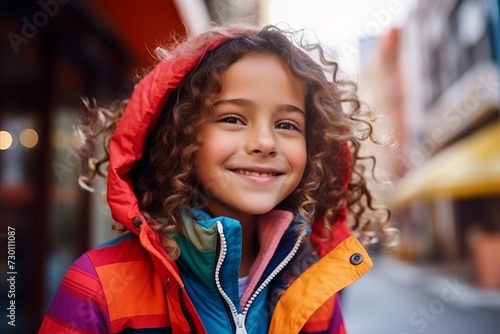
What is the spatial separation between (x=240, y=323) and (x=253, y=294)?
0.30ft

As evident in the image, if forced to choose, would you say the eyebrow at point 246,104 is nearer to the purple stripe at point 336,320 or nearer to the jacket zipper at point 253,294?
the jacket zipper at point 253,294

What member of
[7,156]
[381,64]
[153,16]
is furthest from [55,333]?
[381,64]

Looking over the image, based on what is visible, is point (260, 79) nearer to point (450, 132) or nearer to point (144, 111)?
point (144, 111)

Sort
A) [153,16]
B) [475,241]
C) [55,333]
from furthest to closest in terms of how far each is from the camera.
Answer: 1. [475,241]
2. [153,16]
3. [55,333]

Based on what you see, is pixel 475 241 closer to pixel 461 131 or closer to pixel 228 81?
pixel 461 131

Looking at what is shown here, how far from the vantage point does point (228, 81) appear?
1.43 metres

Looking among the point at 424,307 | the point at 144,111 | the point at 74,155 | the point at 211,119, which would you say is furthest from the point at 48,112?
the point at 424,307

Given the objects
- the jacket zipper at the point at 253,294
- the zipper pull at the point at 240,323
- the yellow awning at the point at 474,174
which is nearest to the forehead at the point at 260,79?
the jacket zipper at the point at 253,294

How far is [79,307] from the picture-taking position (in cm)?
127

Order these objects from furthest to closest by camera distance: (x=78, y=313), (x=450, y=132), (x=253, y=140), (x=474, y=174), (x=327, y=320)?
(x=450, y=132), (x=474, y=174), (x=327, y=320), (x=253, y=140), (x=78, y=313)

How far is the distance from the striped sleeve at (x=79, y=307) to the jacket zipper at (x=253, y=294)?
30 cm

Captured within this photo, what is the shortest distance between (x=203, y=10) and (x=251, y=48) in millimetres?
3769

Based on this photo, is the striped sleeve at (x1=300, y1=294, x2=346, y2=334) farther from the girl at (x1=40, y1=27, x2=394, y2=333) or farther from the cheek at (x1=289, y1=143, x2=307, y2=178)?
the cheek at (x1=289, y1=143, x2=307, y2=178)

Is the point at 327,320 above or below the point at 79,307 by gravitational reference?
below
